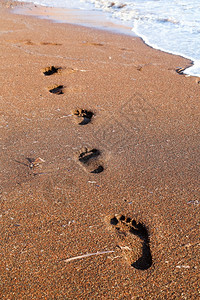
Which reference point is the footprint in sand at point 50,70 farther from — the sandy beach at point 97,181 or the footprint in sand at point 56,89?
the footprint in sand at point 56,89

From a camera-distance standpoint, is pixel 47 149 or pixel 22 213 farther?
pixel 47 149

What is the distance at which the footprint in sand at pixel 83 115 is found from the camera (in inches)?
133

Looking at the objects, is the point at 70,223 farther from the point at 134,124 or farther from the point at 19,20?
the point at 19,20

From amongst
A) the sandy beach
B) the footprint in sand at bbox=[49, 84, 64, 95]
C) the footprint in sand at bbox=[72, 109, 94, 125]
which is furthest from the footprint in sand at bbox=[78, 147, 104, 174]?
the footprint in sand at bbox=[49, 84, 64, 95]

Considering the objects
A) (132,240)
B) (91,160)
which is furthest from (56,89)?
(132,240)

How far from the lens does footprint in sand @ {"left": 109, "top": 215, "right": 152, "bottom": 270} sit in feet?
6.22

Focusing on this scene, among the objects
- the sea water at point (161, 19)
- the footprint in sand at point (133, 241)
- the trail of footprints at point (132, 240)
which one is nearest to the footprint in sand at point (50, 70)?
the sea water at point (161, 19)

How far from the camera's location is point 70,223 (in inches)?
82.8

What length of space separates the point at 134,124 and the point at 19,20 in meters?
5.82

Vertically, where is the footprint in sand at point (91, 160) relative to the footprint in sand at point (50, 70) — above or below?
below

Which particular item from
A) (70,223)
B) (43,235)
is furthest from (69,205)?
(43,235)

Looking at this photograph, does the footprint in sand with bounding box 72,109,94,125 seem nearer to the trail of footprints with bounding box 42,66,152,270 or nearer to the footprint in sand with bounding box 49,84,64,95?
the footprint in sand with bounding box 49,84,64,95

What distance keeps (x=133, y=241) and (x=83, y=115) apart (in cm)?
187

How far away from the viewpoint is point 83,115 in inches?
138
